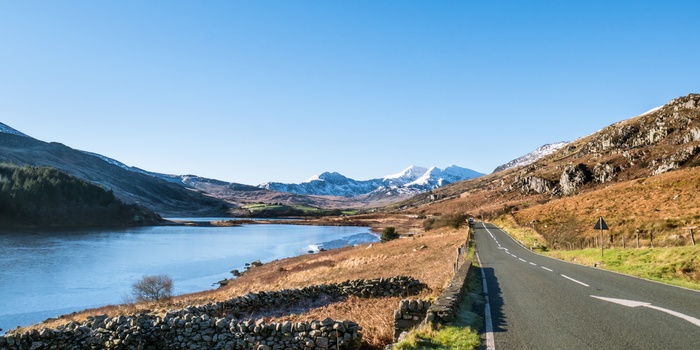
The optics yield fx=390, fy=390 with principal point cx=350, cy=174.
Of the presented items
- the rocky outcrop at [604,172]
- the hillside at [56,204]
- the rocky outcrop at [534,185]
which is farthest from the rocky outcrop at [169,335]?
the rocky outcrop at [534,185]

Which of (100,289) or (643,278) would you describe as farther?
(100,289)

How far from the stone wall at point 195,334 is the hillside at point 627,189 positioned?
100 ft

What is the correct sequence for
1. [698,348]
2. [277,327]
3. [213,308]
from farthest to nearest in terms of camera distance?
[213,308] → [277,327] → [698,348]

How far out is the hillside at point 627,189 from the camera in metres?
40.5

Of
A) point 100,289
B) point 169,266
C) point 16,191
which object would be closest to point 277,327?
point 100,289

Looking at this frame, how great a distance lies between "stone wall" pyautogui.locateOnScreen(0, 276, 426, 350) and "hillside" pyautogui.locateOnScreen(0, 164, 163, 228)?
14164 cm

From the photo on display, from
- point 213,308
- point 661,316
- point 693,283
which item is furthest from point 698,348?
point 213,308

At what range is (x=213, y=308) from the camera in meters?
20.4

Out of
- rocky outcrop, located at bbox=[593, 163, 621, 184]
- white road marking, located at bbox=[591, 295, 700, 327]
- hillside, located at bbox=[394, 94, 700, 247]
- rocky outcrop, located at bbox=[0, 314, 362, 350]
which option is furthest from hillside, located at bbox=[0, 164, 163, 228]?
rocky outcrop, located at bbox=[593, 163, 621, 184]

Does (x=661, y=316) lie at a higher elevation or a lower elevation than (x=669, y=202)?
lower

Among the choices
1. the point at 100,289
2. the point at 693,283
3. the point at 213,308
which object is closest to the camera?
the point at 693,283

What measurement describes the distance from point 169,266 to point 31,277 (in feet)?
55.0

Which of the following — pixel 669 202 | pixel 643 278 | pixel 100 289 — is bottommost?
pixel 100 289

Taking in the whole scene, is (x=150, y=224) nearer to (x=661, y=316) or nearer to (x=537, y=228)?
(x=537, y=228)
